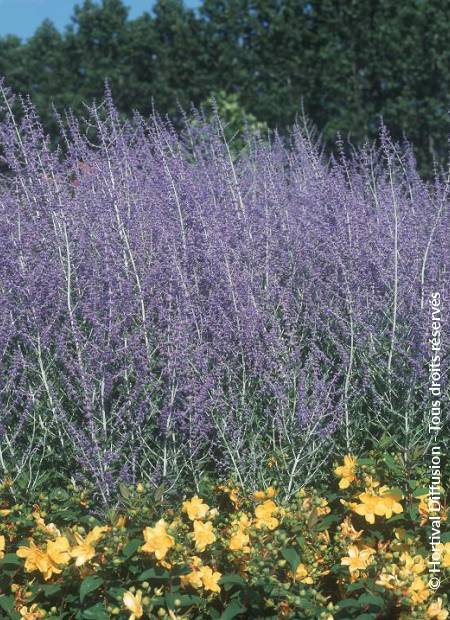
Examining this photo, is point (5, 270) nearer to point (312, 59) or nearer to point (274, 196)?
point (274, 196)

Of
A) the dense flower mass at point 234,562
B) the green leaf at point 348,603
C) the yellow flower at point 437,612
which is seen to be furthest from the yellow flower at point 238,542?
the yellow flower at point 437,612

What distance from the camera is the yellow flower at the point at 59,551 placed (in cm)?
279

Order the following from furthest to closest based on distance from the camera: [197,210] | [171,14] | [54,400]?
[171,14] → [197,210] → [54,400]

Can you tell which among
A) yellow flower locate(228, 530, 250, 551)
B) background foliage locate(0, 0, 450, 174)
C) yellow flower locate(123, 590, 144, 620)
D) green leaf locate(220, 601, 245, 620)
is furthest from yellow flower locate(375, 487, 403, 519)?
background foliage locate(0, 0, 450, 174)

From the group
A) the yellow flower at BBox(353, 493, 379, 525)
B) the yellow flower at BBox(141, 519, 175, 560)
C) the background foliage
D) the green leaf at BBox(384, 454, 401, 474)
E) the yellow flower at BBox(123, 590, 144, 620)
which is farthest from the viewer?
the background foliage

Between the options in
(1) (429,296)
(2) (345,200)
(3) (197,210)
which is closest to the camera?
(1) (429,296)

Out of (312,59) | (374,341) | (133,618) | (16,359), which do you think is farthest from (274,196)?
(312,59)

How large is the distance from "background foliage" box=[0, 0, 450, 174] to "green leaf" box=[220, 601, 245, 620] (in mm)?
9979

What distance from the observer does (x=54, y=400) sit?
11.4ft

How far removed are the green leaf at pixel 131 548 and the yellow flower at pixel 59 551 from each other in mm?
174

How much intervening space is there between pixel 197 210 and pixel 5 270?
94 cm

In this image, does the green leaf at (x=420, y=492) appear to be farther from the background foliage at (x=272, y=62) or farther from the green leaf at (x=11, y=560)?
the background foliage at (x=272, y=62)

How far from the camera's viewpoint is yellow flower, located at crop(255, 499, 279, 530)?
116 inches

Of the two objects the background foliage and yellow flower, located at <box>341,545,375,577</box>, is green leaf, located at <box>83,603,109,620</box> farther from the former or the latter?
the background foliage
